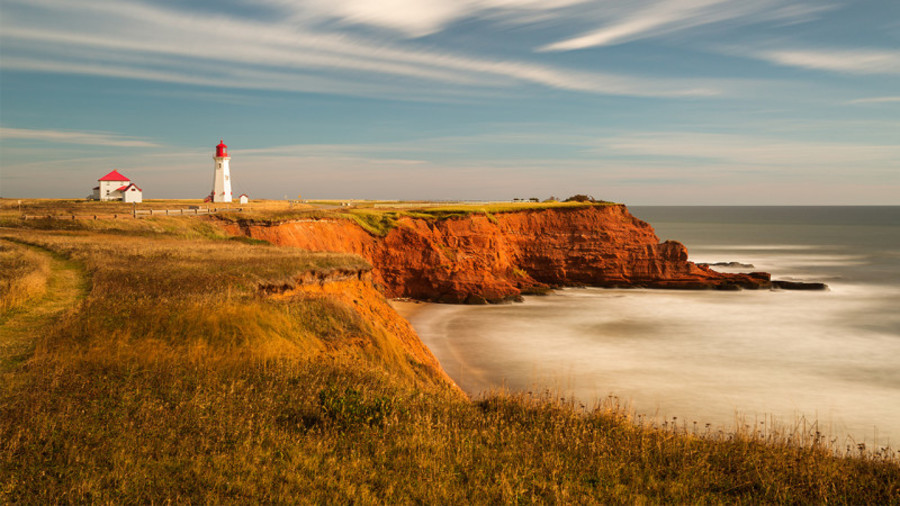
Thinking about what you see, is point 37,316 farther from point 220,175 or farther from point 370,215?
point 220,175

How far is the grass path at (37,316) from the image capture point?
9.79m

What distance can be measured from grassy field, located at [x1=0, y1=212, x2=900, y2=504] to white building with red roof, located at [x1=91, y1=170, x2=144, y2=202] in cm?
6161

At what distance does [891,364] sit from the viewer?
2948 centimetres

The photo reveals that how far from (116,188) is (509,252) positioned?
47869 mm

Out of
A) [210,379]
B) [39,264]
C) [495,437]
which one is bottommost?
[495,437]

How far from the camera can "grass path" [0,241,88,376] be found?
9789 millimetres

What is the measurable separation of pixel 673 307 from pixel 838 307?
14041 mm

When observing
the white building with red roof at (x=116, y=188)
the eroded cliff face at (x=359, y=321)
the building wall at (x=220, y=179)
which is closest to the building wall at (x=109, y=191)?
the white building with red roof at (x=116, y=188)

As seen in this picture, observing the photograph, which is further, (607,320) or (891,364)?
(607,320)

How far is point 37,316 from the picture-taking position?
1238 centimetres

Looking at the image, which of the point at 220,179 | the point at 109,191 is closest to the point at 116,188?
the point at 109,191

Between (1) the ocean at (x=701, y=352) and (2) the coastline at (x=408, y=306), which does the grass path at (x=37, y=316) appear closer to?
(1) the ocean at (x=701, y=352)

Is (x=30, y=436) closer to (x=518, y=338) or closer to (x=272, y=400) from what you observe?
(x=272, y=400)

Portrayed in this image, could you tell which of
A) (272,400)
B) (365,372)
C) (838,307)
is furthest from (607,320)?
(272,400)
